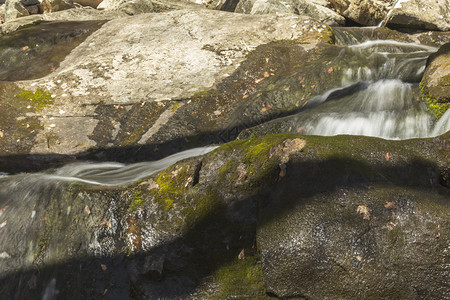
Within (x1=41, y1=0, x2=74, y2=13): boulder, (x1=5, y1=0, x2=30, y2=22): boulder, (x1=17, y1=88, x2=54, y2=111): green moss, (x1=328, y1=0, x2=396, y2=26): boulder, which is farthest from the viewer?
(x1=41, y1=0, x2=74, y2=13): boulder

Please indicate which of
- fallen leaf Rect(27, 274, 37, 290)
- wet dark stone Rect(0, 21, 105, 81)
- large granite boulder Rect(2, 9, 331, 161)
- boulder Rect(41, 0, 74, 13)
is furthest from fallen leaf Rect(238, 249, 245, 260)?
boulder Rect(41, 0, 74, 13)

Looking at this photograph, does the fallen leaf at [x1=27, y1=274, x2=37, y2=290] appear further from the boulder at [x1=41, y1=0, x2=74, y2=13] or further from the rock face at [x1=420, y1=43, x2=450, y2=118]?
the boulder at [x1=41, y1=0, x2=74, y2=13]

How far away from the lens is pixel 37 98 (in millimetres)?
7254

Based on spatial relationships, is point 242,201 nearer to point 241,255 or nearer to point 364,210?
point 241,255

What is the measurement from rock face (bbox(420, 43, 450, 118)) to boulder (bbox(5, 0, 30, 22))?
13.1 m

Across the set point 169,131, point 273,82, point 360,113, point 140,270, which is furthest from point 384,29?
point 140,270

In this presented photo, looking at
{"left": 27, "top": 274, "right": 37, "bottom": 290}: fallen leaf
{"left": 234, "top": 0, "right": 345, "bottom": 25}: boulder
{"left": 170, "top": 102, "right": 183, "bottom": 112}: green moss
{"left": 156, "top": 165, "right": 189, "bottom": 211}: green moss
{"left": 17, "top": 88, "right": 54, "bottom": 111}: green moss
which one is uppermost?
{"left": 156, "top": 165, "right": 189, "bottom": 211}: green moss

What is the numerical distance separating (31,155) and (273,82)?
14.8ft

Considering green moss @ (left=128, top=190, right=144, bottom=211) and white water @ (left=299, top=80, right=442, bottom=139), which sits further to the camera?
white water @ (left=299, top=80, right=442, bottom=139)

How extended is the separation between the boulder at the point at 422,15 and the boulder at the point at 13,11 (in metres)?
12.0

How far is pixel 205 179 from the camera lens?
3289 millimetres

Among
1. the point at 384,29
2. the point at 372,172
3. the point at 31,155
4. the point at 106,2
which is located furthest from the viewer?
the point at 106,2

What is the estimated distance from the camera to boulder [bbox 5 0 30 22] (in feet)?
42.1

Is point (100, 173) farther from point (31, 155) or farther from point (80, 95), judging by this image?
point (80, 95)
